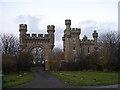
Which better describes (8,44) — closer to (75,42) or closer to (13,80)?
(75,42)

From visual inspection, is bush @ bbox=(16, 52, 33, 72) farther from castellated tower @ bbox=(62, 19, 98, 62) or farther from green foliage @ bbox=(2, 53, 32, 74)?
castellated tower @ bbox=(62, 19, 98, 62)

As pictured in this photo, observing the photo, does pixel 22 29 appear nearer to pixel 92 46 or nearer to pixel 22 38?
pixel 22 38

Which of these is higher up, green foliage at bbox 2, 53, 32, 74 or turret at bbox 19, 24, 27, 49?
turret at bbox 19, 24, 27, 49

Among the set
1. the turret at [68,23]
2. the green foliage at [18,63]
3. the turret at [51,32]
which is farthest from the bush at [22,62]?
the turret at [68,23]

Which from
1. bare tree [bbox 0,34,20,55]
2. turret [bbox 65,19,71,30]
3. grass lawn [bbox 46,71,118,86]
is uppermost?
turret [bbox 65,19,71,30]

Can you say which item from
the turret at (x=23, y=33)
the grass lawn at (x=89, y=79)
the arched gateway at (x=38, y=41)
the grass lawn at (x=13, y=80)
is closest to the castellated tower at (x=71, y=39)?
the arched gateway at (x=38, y=41)

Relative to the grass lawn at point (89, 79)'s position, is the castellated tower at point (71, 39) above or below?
above

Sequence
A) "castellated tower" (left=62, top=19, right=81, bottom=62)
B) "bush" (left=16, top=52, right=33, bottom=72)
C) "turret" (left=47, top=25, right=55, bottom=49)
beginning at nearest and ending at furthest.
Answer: "bush" (left=16, top=52, right=33, bottom=72), "turret" (left=47, top=25, right=55, bottom=49), "castellated tower" (left=62, top=19, right=81, bottom=62)

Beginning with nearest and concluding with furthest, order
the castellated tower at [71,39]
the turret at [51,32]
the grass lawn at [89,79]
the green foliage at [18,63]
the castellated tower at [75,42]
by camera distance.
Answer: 1. the grass lawn at [89,79]
2. the green foliage at [18,63]
3. the turret at [51,32]
4. the castellated tower at [75,42]
5. the castellated tower at [71,39]

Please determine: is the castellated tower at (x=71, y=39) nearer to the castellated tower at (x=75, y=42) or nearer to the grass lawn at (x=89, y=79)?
the castellated tower at (x=75, y=42)

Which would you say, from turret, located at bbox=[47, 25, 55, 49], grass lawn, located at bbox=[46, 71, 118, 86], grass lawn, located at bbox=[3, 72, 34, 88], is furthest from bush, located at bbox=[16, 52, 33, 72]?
grass lawn, located at bbox=[46, 71, 118, 86]

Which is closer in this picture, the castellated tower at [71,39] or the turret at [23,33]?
the turret at [23,33]

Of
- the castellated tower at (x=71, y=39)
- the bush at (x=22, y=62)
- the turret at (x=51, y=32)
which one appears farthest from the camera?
the castellated tower at (x=71, y=39)

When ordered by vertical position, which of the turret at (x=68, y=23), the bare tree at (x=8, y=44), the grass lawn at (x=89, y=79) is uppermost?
the turret at (x=68, y=23)
